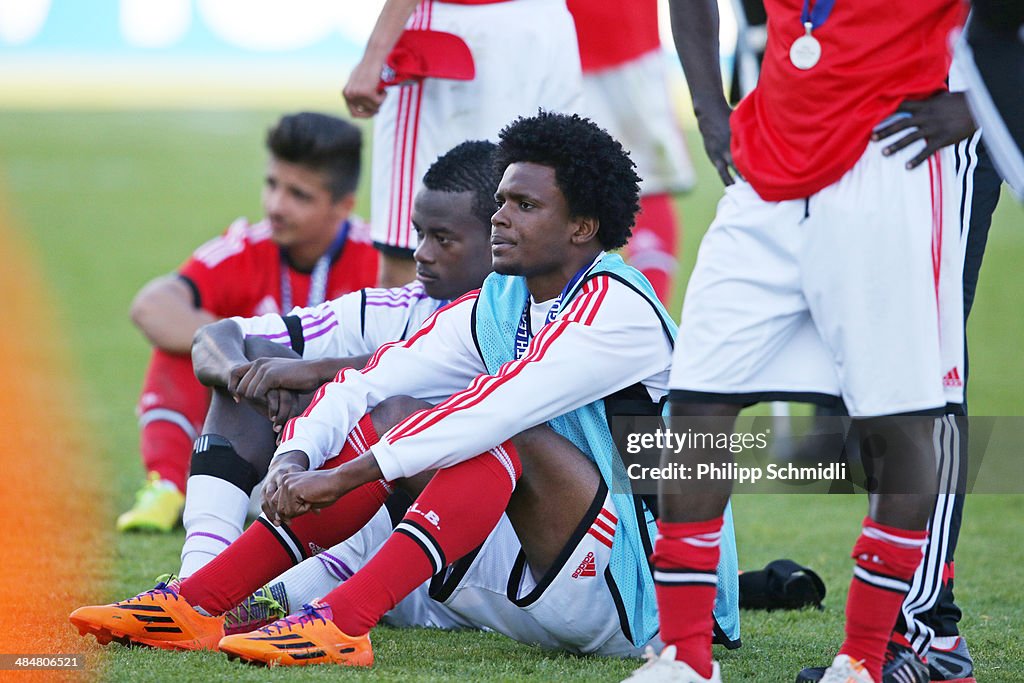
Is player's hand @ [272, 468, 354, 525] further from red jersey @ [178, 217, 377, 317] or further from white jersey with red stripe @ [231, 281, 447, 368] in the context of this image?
red jersey @ [178, 217, 377, 317]

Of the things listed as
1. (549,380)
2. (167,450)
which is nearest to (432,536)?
(549,380)

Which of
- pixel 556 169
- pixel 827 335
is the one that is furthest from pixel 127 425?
pixel 827 335

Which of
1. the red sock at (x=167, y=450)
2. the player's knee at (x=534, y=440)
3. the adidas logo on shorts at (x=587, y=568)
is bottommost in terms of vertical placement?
the red sock at (x=167, y=450)

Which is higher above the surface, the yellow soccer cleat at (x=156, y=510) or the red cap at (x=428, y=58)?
the red cap at (x=428, y=58)

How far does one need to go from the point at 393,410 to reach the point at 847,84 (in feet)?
4.11

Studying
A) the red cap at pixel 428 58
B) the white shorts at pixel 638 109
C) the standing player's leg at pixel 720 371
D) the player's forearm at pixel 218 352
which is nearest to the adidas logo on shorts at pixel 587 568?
the standing player's leg at pixel 720 371

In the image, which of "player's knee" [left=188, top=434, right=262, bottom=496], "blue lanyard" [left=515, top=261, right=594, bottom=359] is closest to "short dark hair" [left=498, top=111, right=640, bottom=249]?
"blue lanyard" [left=515, top=261, right=594, bottom=359]

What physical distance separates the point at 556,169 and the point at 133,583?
1.70 metres

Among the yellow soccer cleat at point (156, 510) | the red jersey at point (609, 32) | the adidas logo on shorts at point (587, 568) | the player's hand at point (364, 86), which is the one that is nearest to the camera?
the adidas logo on shorts at point (587, 568)

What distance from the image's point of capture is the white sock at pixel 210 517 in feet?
11.3

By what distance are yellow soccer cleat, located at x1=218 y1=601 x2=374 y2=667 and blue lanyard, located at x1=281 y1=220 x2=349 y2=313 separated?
8.86ft

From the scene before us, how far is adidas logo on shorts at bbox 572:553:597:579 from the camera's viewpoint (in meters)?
3.07

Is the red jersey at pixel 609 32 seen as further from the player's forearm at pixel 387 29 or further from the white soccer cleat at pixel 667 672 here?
the white soccer cleat at pixel 667 672

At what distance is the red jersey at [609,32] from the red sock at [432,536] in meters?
3.60
